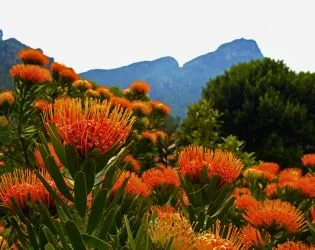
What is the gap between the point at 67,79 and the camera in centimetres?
570

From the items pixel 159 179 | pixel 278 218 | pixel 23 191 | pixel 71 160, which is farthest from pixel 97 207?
pixel 159 179

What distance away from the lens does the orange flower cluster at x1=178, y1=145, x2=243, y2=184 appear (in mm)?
1991

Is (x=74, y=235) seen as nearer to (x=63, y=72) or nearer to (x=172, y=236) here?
(x=172, y=236)

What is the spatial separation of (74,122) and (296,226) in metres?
1.37

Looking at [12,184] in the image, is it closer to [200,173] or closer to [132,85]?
[200,173]

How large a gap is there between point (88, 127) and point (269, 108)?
657 inches

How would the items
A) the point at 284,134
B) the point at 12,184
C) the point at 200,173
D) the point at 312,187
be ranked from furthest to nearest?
the point at 284,134, the point at 312,187, the point at 200,173, the point at 12,184

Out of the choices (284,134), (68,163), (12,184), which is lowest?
(284,134)

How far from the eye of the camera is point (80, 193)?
1295 mm

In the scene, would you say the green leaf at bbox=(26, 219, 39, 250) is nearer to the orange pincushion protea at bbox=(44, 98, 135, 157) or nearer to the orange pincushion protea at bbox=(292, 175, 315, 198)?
the orange pincushion protea at bbox=(44, 98, 135, 157)

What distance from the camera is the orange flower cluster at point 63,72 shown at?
5.62 meters

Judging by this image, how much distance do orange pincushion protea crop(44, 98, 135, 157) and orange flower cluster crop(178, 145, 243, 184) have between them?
2.21ft

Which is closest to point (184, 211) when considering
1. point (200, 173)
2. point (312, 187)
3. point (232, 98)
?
point (200, 173)

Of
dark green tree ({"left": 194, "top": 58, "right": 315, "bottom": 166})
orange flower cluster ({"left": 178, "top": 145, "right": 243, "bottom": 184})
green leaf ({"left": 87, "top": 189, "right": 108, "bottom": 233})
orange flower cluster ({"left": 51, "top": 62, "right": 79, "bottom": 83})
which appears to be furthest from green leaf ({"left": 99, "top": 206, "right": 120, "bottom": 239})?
dark green tree ({"left": 194, "top": 58, "right": 315, "bottom": 166})
